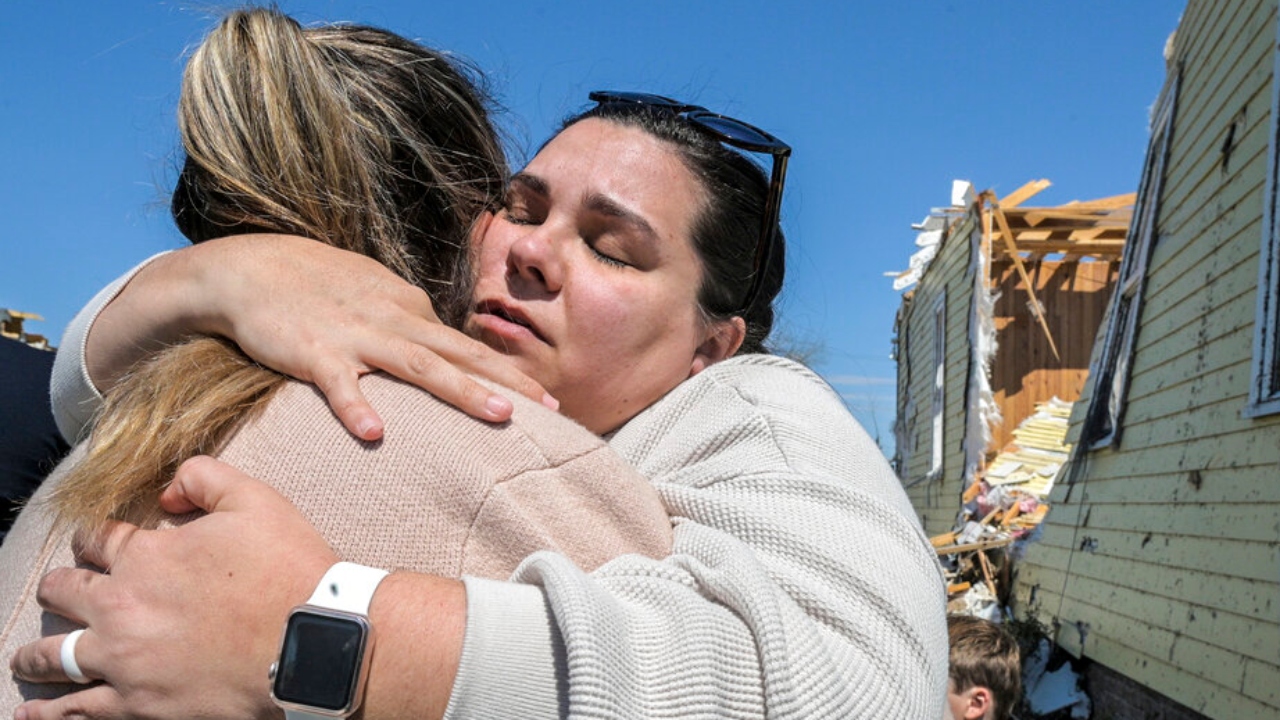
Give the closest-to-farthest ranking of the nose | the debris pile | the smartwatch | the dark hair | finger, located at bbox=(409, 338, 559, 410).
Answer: the smartwatch, finger, located at bbox=(409, 338, 559, 410), the nose, the dark hair, the debris pile

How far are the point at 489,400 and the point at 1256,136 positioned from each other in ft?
25.2

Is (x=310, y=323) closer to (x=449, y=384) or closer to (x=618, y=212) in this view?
(x=449, y=384)

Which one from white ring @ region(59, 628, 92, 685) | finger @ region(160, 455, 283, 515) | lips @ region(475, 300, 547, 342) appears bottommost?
white ring @ region(59, 628, 92, 685)

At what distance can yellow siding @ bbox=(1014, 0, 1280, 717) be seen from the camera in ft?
22.5

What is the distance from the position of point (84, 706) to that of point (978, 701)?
18.8 feet

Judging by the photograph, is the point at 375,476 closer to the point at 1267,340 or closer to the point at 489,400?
the point at 489,400

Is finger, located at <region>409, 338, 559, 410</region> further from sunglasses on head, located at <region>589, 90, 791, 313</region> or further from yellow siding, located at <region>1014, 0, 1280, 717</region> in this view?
yellow siding, located at <region>1014, 0, 1280, 717</region>

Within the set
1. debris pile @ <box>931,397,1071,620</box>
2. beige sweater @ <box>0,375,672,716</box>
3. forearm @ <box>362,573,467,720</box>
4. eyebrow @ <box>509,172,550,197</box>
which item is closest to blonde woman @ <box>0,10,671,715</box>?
beige sweater @ <box>0,375,672,716</box>

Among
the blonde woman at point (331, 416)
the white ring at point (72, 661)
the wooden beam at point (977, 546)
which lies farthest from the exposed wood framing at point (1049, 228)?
the white ring at point (72, 661)

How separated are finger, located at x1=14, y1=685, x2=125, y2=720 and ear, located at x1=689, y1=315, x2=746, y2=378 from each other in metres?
1.73

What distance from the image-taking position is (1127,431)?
32.1 feet

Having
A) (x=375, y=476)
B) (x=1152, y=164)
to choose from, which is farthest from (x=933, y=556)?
(x=1152, y=164)

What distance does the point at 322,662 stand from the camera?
1.20 m

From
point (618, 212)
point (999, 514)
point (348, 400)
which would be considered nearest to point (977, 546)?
point (999, 514)
